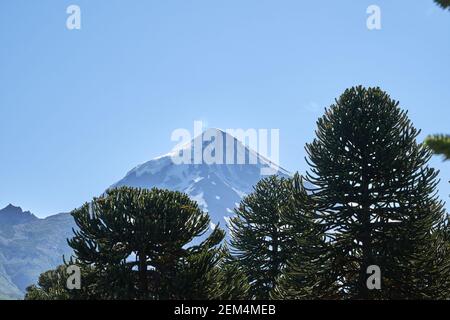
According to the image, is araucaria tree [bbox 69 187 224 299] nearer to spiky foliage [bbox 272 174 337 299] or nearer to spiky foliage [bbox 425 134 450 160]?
spiky foliage [bbox 272 174 337 299]

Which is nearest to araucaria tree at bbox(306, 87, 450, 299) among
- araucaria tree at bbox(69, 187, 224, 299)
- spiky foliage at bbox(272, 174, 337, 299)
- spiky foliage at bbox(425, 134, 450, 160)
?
spiky foliage at bbox(272, 174, 337, 299)

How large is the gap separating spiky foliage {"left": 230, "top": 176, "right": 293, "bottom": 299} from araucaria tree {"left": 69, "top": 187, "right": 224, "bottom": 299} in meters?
5.72

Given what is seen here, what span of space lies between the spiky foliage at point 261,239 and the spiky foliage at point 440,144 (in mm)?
18485

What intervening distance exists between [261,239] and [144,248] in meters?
7.79

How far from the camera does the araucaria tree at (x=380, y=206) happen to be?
16.7m

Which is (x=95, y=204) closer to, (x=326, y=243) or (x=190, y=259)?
(x=190, y=259)

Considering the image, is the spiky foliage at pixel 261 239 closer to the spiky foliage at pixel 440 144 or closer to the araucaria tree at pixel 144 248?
the araucaria tree at pixel 144 248

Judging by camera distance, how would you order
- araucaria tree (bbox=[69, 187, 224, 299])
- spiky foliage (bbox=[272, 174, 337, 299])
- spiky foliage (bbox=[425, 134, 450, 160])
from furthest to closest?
spiky foliage (bbox=[272, 174, 337, 299]), araucaria tree (bbox=[69, 187, 224, 299]), spiky foliage (bbox=[425, 134, 450, 160])

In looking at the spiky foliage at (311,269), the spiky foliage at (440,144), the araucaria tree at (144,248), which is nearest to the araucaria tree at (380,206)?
the spiky foliage at (311,269)

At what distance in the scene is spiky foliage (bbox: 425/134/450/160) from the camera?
4191 mm

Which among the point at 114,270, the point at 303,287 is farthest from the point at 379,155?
the point at 114,270

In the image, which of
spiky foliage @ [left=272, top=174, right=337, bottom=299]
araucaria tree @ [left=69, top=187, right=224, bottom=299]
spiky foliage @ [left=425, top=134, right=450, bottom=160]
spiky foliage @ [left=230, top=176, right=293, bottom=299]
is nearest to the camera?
spiky foliage @ [left=425, top=134, right=450, bottom=160]

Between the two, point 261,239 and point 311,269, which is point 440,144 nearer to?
point 311,269
